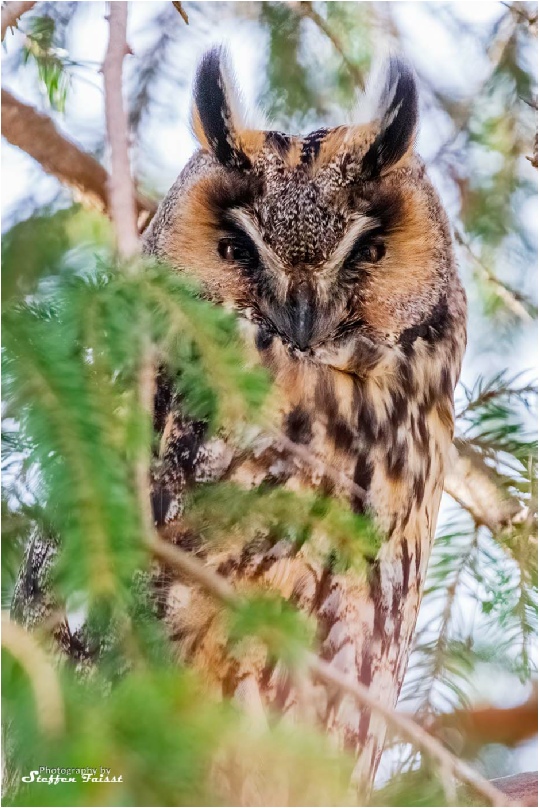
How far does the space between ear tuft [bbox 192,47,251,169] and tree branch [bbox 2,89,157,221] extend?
0.77 ft

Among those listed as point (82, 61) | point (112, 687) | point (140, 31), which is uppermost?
point (140, 31)

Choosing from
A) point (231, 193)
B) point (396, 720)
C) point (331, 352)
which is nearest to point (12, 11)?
point (231, 193)

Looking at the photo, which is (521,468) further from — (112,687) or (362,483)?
(112,687)

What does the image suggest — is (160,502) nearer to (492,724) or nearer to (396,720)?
(396,720)

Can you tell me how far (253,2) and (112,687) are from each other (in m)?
1.52

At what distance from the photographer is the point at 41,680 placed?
24.9 inches

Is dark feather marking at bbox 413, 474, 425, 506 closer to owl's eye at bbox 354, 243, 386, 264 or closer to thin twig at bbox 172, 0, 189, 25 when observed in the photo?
owl's eye at bbox 354, 243, 386, 264

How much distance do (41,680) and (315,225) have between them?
3.16 feet

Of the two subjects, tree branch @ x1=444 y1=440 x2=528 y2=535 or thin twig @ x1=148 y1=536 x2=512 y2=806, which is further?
tree branch @ x1=444 y1=440 x2=528 y2=535

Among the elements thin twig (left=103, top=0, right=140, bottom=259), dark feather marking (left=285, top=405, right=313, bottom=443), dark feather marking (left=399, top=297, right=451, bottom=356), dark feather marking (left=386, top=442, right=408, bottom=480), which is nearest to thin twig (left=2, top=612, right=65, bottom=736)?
thin twig (left=103, top=0, right=140, bottom=259)

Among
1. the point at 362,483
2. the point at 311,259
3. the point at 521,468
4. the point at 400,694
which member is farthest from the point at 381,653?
the point at 311,259

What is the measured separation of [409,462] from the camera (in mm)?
1517

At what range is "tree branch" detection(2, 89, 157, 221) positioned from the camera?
162 centimetres

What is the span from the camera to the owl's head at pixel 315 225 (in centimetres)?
142
